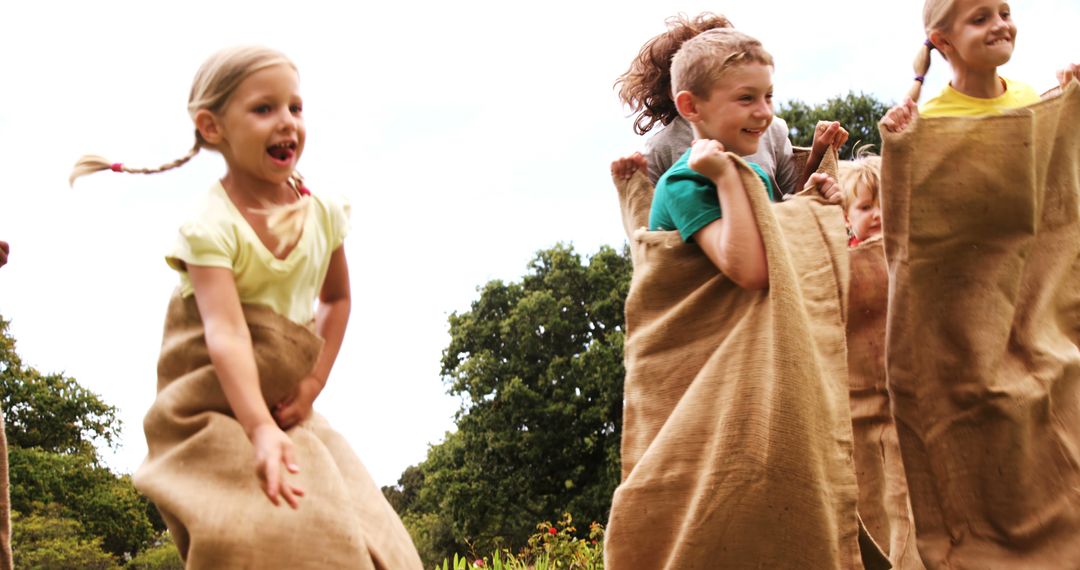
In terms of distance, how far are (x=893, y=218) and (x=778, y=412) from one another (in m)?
1.52

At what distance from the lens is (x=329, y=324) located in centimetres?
391

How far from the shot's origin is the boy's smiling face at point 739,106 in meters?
4.48

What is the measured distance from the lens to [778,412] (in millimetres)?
4113

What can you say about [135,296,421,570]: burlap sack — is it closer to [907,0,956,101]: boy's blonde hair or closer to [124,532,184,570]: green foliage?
[907,0,956,101]: boy's blonde hair

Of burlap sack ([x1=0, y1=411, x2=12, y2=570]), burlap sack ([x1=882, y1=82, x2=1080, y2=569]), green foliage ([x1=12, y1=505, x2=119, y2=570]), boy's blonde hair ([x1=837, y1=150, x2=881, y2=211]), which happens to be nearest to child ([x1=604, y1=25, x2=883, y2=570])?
burlap sack ([x1=882, y1=82, x2=1080, y2=569])

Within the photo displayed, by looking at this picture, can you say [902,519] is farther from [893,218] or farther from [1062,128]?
[1062,128]

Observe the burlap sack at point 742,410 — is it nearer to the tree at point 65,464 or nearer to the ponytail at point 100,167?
the ponytail at point 100,167

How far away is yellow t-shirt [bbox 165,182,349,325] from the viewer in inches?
139

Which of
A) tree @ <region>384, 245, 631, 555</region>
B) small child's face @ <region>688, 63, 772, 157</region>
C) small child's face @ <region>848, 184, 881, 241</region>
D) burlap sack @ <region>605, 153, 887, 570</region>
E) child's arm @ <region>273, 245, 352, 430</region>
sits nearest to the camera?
child's arm @ <region>273, 245, 352, 430</region>

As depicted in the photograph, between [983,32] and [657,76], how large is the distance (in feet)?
4.52

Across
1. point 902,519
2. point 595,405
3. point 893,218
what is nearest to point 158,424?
point 893,218

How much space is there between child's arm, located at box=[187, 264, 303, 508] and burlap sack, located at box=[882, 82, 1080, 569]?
2819mm

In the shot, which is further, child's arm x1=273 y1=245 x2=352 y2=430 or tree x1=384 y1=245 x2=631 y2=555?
tree x1=384 y1=245 x2=631 y2=555

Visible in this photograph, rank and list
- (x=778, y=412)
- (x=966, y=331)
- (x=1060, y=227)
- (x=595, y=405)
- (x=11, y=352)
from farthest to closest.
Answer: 1. (x=11, y=352)
2. (x=595, y=405)
3. (x=1060, y=227)
4. (x=966, y=331)
5. (x=778, y=412)
